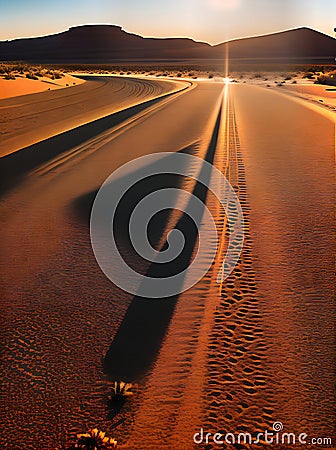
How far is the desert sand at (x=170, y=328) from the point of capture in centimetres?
384

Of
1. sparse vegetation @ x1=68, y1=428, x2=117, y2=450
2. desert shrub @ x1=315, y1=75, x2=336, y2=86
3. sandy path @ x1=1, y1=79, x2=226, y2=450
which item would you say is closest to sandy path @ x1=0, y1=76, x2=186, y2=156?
sandy path @ x1=1, y1=79, x2=226, y2=450

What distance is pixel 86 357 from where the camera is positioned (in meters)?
4.61

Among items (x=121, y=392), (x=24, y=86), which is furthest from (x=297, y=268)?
(x=24, y=86)

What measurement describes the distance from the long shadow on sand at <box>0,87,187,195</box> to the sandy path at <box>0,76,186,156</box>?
45 cm

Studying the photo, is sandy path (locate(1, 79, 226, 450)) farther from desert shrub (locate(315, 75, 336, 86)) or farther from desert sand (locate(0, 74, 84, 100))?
A: desert shrub (locate(315, 75, 336, 86))

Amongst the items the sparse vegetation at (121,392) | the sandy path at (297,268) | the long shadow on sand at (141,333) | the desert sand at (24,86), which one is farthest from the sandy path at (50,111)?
the sparse vegetation at (121,392)

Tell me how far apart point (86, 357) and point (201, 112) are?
19.8 m

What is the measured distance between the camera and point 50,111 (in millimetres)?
23703

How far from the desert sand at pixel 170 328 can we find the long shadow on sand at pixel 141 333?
0.05 ft

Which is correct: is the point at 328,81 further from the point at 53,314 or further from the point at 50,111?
the point at 53,314

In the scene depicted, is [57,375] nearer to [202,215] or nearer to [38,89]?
[202,215]

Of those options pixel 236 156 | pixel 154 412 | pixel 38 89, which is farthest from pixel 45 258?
pixel 38 89

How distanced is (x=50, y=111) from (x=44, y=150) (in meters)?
10.4

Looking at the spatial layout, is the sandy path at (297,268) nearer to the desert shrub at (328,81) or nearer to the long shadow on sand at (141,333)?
the long shadow on sand at (141,333)
